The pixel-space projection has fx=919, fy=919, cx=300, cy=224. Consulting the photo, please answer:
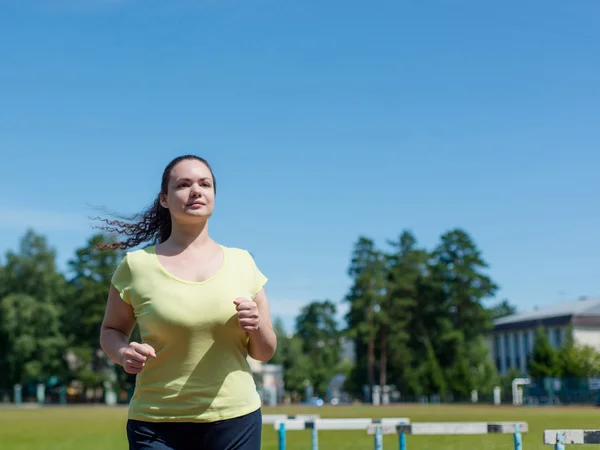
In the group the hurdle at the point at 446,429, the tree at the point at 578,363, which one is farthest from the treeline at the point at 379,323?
the hurdle at the point at 446,429

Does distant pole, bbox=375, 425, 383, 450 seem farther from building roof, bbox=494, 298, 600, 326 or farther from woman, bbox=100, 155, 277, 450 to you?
building roof, bbox=494, 298, 600, 326

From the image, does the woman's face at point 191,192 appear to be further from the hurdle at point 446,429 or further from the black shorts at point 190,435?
the hurdle at point 446,429

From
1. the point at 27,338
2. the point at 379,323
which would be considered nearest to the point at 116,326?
the point at 27,338

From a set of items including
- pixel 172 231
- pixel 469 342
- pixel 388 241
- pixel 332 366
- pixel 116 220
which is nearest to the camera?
A: pixel 172 231


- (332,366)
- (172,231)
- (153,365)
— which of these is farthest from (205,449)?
(332,366)

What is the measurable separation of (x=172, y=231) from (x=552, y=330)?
10278cm

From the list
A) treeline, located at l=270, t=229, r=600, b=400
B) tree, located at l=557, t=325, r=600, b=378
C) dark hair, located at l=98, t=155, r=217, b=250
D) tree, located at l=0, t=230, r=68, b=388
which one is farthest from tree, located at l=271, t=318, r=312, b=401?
dark hair, located at l=98, t=155, r=217, b=250

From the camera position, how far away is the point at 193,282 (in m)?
3.45

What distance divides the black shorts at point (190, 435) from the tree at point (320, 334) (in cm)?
12696

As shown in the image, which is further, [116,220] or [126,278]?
[116,220]

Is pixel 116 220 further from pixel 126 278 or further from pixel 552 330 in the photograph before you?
pixel 552 330

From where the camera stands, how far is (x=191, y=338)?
3.39 metres

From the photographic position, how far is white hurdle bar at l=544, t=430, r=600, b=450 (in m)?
6.27

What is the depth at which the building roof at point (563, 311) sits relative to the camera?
98188mm
